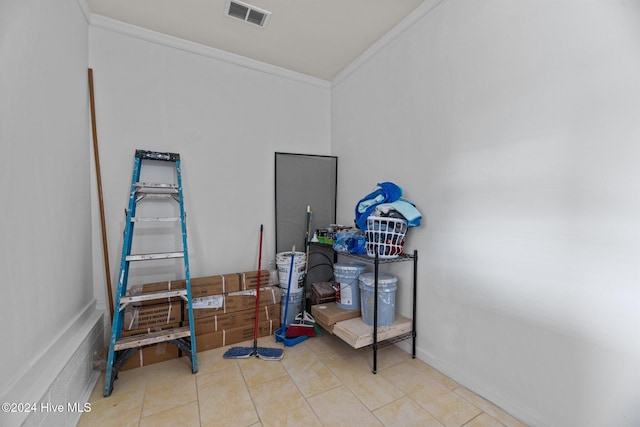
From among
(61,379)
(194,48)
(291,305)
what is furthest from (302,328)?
(194,48)

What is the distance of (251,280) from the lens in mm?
2629

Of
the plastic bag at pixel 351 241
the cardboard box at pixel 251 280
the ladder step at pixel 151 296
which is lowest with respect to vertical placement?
the cardboard box at pixel 251 280

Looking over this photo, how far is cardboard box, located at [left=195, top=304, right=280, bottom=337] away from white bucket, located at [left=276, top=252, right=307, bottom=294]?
240mm

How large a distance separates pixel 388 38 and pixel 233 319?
301 cm

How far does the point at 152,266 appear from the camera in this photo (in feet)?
8.16

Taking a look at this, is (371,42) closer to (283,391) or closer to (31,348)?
(283,391)

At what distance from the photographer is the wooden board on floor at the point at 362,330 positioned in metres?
2.03

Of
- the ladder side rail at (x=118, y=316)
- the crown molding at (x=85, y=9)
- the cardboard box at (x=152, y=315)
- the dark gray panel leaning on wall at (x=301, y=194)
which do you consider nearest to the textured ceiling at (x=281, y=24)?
the crown molding at (x=85, y=9)

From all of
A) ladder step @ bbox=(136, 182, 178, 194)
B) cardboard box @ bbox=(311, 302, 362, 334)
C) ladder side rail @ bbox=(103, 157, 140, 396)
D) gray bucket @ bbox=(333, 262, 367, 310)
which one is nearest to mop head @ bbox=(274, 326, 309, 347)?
cardboard box @ bbox=(311, 302, 362, 334)

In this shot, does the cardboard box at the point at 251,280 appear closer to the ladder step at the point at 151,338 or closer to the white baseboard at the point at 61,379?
the ladder step at the point at 151,338

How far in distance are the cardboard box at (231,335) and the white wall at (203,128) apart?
634 mm

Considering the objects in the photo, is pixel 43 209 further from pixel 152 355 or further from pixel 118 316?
pixel 152 355

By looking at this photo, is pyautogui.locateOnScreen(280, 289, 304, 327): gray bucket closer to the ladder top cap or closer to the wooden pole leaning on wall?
the wooden pole leaning on wall

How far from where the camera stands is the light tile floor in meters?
1.57
